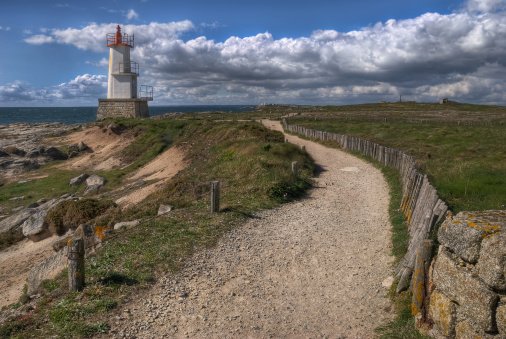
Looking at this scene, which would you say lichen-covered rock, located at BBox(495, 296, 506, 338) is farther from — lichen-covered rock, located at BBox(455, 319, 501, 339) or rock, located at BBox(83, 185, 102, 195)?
rock, located at BBox(83, 185, 102, 195)

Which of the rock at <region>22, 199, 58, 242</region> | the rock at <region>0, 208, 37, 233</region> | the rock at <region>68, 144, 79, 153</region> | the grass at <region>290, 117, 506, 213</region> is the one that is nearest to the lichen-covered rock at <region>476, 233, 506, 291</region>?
the grass at <region>290, 117, 506, 213</region>

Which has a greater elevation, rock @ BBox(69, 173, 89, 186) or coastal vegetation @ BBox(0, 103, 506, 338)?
coastal vegetation @ BBox(0, 103, 506, 338)

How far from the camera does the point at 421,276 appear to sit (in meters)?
6.26

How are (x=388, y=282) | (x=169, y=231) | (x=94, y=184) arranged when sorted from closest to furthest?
1. (x=388, y=282)
2. (x=169, y=231)
3. (x=94, y=184)

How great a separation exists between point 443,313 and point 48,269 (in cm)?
957

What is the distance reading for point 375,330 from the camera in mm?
6422

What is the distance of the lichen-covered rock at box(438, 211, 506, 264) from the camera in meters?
4.91

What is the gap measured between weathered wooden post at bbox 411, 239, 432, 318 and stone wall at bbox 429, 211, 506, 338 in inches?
17.2

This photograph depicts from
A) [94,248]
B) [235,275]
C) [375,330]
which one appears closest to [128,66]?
[94,248]

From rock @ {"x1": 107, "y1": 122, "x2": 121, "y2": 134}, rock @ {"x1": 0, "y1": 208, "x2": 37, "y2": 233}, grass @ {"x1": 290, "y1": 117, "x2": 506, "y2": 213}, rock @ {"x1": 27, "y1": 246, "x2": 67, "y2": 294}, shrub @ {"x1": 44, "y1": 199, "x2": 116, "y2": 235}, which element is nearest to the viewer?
rock @ {"x1": 27, "y1": 246, "x2": 67, "y2": 294}

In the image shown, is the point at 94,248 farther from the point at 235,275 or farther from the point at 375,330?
the point at 375,330

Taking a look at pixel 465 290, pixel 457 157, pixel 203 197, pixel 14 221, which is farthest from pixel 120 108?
pixel 465 290

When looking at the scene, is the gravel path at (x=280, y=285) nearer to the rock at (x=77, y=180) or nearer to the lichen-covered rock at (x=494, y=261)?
the lichen-covered rock at (x=494, y=261)

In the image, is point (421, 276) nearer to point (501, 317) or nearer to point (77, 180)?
point (501, 317)
